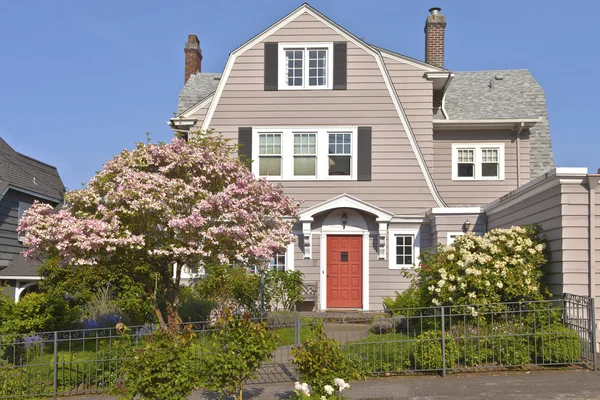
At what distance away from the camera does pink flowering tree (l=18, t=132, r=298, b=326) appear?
1009 cm

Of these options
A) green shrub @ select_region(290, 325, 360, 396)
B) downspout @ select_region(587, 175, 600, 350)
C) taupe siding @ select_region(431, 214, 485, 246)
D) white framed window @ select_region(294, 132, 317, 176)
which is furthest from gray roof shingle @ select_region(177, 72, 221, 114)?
green shrub @ select_region(290, 325, 360, 396)

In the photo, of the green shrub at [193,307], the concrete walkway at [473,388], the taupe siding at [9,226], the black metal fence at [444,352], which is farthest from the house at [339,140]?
the concrete walkway at [473,388]

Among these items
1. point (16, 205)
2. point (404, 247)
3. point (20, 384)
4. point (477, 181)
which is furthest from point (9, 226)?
point (477, 181)

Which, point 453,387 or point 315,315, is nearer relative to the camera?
point 453,387

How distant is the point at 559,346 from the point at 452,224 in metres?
6.87

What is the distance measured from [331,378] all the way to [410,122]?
1177 cm

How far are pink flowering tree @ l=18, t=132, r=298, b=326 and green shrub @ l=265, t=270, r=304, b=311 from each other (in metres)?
4.52

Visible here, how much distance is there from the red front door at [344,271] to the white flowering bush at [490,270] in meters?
5.71

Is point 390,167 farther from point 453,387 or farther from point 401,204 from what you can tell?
point 453,387

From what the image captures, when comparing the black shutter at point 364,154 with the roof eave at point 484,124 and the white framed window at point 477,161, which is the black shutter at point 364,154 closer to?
the roof eave at point 484,124

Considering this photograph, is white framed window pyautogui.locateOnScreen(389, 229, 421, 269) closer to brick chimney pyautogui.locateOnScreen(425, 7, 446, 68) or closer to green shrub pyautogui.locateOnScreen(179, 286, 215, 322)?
green shrub pyautogui.locateOnScreen(179, 286, 215, 322)

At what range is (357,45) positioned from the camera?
58.2 ft

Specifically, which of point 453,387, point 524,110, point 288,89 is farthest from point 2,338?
point 524,110

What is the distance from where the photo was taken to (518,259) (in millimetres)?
11039
